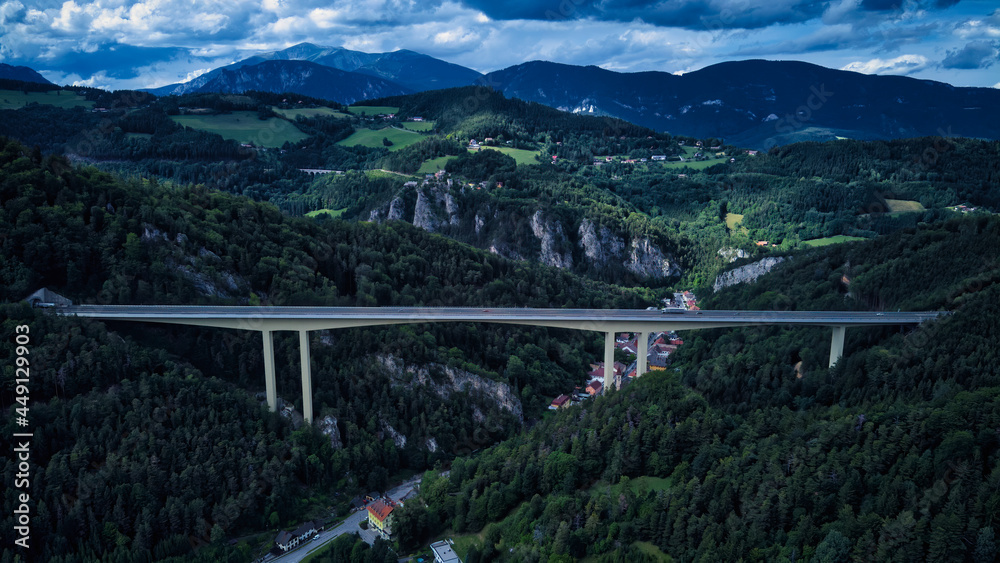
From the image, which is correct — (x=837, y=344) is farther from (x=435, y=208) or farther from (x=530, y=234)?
(x=435, y=208)

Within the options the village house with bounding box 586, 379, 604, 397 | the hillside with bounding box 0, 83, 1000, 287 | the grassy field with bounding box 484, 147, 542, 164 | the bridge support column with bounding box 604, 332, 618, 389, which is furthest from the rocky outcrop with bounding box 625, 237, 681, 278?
the bridge support column with bounding box 604, 332, 618, 389

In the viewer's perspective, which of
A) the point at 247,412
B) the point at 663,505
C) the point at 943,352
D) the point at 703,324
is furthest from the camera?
the point at 703,324

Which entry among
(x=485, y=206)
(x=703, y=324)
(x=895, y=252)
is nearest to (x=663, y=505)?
(x=703, y=324)

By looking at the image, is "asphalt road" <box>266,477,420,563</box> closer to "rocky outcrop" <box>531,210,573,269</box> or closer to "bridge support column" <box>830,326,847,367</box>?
→ "bridge support column" <box>830,326,847,367</box>

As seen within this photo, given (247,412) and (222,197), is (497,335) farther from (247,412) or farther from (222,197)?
(222,197)

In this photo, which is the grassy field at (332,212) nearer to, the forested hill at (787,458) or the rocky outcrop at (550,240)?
the rocky outcrop at (550,240)

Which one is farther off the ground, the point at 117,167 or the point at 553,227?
the point at 117,167
